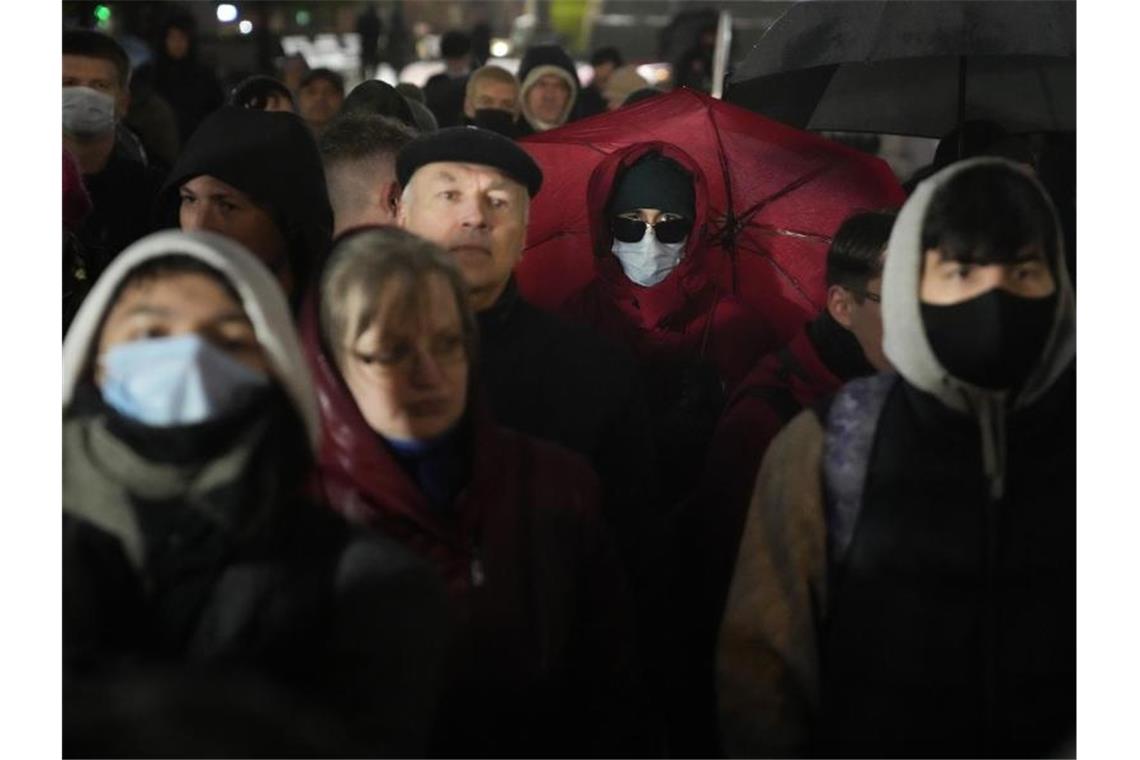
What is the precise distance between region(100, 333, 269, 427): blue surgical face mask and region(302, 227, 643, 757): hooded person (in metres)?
0.20

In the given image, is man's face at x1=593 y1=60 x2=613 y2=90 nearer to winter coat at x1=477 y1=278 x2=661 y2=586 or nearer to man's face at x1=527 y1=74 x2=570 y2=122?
man's face at x1=527 y1=74 x2=570 y2=122

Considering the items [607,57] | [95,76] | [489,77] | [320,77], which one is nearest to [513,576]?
[95,76]

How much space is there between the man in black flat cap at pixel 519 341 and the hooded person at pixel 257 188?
175mm

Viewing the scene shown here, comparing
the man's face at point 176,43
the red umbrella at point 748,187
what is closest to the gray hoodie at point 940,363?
the red umbrella at point 748,187

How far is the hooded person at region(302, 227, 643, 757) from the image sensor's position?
2.71m

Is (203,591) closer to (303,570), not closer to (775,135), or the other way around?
(303,570)

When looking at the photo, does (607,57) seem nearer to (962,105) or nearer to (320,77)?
(320,77)

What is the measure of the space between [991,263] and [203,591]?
133 cm

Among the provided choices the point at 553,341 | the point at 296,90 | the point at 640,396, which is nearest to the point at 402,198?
the point at 553,341

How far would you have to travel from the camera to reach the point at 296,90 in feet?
20.5

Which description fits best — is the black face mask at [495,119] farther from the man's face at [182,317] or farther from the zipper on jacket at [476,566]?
the man's face at [182,317]

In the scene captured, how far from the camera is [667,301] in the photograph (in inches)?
148

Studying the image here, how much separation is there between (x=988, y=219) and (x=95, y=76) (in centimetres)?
232

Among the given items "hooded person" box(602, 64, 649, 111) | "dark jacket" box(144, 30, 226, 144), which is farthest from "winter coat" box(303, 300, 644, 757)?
"hooded person" box(602, 64, 649, 111)
